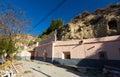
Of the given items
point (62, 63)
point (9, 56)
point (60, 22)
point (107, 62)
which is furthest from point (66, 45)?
point (60, 22)

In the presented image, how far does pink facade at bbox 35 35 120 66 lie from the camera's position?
1318 cm

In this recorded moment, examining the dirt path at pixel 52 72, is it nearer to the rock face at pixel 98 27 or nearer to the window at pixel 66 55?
the window at pixel 66 55

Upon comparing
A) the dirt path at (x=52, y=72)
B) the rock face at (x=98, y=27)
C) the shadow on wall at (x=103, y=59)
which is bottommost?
the dirt path at (x=52, y=72)

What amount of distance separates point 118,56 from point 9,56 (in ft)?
67.5

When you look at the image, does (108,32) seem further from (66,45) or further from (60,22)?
(60,22)

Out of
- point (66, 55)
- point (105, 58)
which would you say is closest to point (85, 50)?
point (105, 58)

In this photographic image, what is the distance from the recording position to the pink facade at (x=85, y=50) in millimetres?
13180

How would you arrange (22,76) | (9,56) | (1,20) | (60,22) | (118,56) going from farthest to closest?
(60,22) < (9,56) < (1,20) < (118,56) < (22,76)

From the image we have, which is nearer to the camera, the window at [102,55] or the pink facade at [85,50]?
the pink facade at [85,50]

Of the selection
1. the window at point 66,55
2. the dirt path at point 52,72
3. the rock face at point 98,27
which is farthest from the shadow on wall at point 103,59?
the rock face at point 98,27

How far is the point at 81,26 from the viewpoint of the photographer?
→ 23500 mm

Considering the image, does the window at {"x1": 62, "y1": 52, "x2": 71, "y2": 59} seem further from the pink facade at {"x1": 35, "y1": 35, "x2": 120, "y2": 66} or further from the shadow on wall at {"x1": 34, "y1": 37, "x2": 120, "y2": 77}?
the shadow on wall at {"x1": 34, "y1": 37, "x2": 120, "y2": 77}

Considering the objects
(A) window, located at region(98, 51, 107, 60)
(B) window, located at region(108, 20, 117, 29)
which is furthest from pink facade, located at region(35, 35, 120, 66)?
(B) window, located at region(108, 20, 117, 29)

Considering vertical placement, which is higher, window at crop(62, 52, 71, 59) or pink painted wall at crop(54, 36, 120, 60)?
pink painted wall at crop(54, 36, 120, 60)
